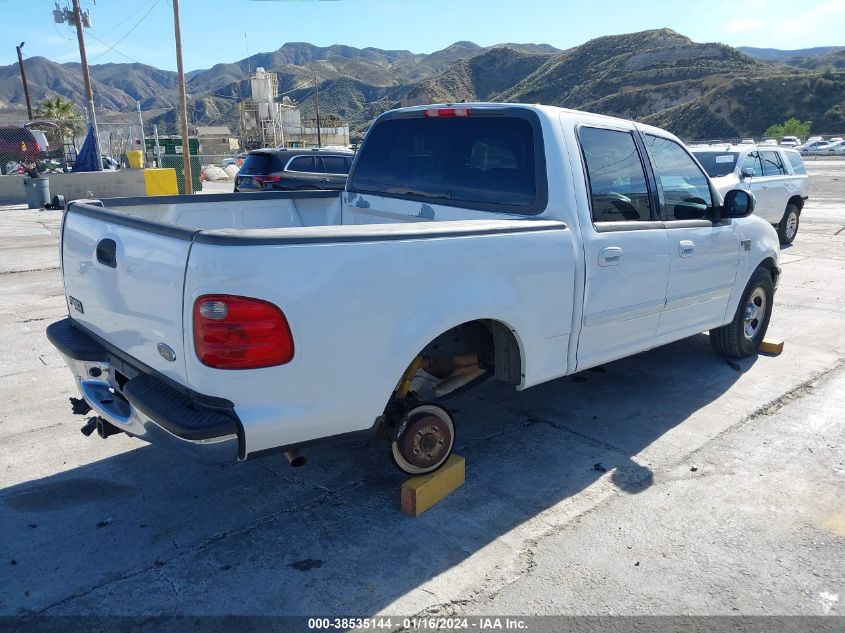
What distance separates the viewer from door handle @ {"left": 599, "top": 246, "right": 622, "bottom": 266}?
372 centimetres

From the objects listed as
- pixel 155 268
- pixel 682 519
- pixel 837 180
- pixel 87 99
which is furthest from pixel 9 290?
pixel 837 180

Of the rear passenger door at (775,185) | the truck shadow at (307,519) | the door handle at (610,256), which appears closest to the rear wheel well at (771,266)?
the truck shadow at (307,519)

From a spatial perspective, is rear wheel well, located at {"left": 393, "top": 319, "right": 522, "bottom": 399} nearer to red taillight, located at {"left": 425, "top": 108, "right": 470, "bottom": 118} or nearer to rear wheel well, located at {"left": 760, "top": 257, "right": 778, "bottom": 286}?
red taillight, located at {"left": 425, "top": 108, "right": 470, "bottom": 118}

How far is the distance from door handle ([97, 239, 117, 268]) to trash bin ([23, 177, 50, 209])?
1923cm

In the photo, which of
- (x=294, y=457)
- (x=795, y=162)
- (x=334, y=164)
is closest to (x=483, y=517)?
(x=294, y=457)

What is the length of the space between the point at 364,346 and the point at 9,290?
7.56 meters

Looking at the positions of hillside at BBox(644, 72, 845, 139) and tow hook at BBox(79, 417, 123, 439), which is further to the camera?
hillside at BBox(644, 72, 845, 139)

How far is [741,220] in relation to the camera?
16.7 ft

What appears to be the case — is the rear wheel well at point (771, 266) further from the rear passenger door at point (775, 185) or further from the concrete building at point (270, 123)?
the concrete building at point (270, 123)

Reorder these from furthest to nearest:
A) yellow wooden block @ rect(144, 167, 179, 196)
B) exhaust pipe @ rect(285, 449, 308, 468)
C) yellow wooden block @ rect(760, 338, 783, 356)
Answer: yellow wooden block @ rect(144, 167, 179, 196) → yellow wooden block @ rect(760, 338, 783, 356) → exhaust pipe @ rect(285, 449, 308, 468)

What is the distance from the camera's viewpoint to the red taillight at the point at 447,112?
4.12 metres

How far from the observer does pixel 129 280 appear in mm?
2844

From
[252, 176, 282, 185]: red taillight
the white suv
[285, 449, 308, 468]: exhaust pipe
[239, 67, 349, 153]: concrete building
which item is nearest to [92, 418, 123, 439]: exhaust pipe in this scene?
[285, 449, 308, 468]: exhaust pipe

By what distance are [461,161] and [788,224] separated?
36.6 ft
